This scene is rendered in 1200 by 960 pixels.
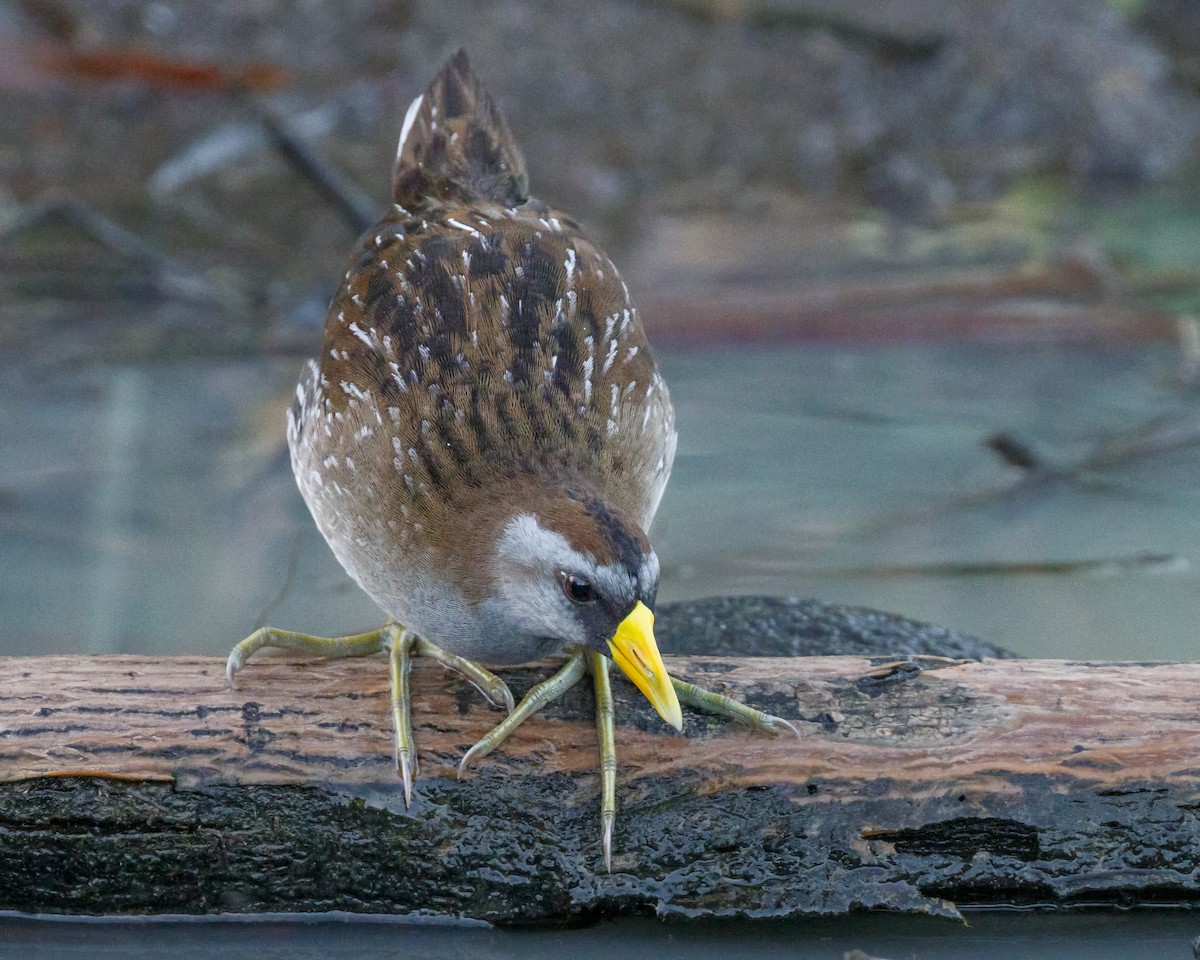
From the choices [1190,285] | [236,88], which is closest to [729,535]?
[1190,285]

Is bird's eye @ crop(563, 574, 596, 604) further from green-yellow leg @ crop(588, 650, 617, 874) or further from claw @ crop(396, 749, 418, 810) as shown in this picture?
claw @ crop(396, 749, 418, 810)

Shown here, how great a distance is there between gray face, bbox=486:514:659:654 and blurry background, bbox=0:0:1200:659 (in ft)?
5.42

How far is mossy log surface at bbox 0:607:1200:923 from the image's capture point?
2523mm

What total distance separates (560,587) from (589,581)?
0.29 feet

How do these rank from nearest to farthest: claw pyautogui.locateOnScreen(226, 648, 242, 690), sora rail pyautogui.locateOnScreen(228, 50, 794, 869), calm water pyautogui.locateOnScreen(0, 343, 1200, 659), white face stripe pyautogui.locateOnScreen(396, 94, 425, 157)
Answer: sora rail pyautogui.locateOnScreen(228, 50, 794, 869)
claw pyautogui.locateOnScreen(226, 648, 242, 690)
white face stripe pyautogui.locateOnScreen(396, 94, 425, 157)
calm water pyautogui.locateOnScreen(0, 343, 1200, 659)

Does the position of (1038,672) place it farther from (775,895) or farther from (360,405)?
(360,405)

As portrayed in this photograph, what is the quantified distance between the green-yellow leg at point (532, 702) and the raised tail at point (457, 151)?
3.76 ft

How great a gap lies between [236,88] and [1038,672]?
655cm

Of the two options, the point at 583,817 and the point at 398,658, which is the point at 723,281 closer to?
the point at 398,658

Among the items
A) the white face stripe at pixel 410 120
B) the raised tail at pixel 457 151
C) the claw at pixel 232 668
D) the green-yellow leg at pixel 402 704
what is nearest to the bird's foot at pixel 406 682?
the green-yellow leg at pixel 402 704

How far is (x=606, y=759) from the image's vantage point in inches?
99.8

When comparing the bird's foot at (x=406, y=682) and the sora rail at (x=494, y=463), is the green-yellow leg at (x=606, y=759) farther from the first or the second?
the bird's foot at (x=406, y=682)

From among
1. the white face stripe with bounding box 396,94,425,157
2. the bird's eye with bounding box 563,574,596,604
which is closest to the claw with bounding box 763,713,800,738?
the bird's eye with bounding box 563,574,596,604

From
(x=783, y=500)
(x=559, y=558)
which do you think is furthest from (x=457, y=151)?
(x=783, y=500)
